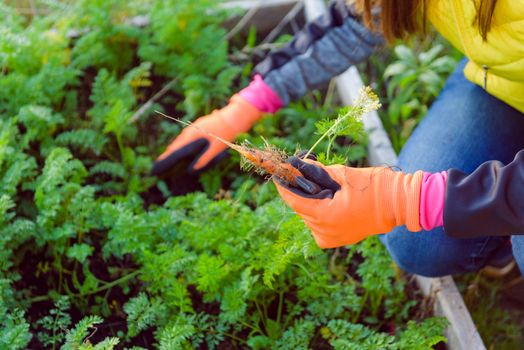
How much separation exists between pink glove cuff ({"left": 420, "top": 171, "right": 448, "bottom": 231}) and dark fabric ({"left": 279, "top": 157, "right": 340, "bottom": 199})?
223 mm

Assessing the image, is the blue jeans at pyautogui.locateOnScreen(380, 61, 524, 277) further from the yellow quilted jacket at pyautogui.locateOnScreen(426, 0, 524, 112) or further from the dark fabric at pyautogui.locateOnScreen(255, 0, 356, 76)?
the dark fabric at pyautogui.locateOnScreen(255, 0, 356, 76)

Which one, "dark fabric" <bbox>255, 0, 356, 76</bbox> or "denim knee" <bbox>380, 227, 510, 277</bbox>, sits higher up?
"dark fabric" <bbox>255, 0, 356, 76</bbox>

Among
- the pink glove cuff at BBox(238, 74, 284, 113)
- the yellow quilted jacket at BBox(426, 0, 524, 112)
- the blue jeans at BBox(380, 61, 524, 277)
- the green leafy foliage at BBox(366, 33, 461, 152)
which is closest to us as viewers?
the yellow quilted jacket at BBox(426, 0, 524, 112)

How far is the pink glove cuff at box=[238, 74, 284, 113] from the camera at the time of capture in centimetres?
262

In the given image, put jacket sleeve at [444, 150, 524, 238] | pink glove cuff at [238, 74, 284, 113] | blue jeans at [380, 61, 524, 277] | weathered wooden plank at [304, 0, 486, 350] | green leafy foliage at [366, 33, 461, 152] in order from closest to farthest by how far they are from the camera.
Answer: jacket sleeve at [444, 150, 524, 238]
weathered wooden plank at [304, 0, 486, 350]
blue jeans at [380, 61, 524, 277]
pink glove cuff at [238, 74, 284, 113]
green leafy foliage at [366, 33, 461, 152]

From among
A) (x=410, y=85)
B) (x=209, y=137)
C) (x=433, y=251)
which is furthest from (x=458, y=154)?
(x=209, y=137)

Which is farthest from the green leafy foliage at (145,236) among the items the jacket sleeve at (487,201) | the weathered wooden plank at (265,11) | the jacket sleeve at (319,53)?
the weathered wooden plank at (265,11)

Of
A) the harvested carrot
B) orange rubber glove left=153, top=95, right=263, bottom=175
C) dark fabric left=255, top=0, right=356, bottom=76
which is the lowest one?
orange rubber glove left=153, top=95, right=263, bottom=175

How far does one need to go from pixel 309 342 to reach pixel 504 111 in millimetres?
1007

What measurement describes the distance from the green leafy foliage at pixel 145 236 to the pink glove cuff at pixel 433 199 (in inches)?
9.5

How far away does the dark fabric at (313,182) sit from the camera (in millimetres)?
1663

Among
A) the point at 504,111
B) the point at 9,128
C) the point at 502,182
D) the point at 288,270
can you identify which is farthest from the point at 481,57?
the point at 9,128

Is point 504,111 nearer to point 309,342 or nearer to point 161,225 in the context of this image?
point 309,342

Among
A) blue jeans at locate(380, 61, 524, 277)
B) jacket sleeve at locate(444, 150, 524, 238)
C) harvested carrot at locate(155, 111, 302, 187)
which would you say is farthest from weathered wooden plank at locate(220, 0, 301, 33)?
jacket sleeve at locate(444, 150, 524, 238)
